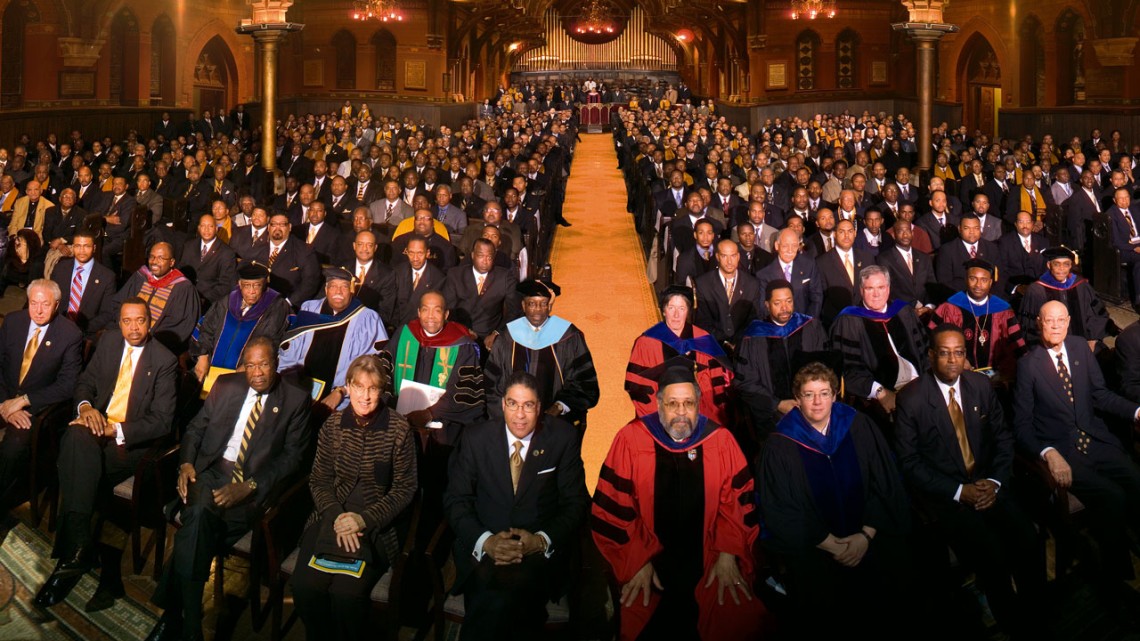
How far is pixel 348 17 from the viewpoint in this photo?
A: 31078 millimetres

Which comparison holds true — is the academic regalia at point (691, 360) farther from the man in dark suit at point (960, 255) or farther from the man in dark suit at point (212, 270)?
the man in dark suit at point (212, 270)

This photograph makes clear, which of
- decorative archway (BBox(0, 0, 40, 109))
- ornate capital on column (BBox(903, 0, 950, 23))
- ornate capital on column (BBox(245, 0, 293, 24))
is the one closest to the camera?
ornate capital on column (BBox(903, 0, 950, 23))

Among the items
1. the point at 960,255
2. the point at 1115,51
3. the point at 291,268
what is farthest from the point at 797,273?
the point at 1115,51

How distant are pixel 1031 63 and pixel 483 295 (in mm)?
23114

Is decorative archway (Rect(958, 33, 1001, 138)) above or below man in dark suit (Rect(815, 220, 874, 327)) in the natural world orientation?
above

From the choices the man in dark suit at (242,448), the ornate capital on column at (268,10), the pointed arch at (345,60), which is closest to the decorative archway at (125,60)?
the pointed arch at (345,60)

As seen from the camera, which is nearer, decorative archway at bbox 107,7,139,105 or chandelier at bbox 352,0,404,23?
chandelier at bbox 352,0,404,23

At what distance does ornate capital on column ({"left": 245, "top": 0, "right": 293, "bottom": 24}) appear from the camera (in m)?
13.9

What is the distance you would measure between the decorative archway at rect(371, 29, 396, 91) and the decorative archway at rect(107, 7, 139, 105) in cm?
898

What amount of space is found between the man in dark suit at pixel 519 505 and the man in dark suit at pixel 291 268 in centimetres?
442

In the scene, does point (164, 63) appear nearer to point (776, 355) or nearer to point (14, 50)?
point (14, 50)

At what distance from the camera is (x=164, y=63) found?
84.9 ft

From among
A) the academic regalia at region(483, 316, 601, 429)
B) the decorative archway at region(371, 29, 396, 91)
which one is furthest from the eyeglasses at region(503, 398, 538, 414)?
the decorative archway at region(371, 29, 396, 91)

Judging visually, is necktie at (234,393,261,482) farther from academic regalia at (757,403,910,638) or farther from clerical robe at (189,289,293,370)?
academic regalia at (757,403,910,638)
